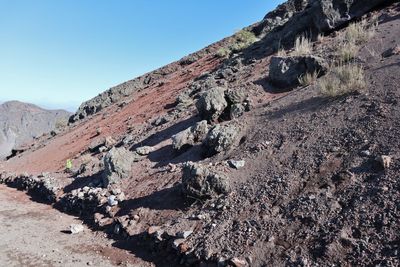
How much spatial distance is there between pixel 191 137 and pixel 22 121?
112 m

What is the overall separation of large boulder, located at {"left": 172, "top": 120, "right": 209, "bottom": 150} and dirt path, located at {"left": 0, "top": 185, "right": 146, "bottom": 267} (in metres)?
2.55

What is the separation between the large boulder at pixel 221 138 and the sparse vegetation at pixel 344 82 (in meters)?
1.79

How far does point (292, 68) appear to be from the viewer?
29.9ft

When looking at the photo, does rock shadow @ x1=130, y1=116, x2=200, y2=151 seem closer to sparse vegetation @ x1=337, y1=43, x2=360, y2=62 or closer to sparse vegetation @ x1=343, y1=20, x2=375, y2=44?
sparse vegetation @ x1=337, y1=43, x2=360, y2=62

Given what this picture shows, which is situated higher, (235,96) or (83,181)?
(235,96)

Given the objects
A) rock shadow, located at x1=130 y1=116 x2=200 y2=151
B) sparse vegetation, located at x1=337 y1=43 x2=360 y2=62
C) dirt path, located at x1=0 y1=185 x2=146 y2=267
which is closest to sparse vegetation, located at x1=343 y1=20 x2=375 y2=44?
sparse vegetation, located at x1=337 y1=43 x2=360 y2=62

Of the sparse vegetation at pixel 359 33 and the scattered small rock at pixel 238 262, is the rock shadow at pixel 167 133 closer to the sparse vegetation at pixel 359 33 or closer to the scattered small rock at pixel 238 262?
the sparse vegetation at pixel 359 33

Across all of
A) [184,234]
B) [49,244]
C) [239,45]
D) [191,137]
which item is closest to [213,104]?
[191,137]

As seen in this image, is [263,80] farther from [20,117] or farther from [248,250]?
[20,117]

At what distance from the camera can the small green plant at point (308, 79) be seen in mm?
8344

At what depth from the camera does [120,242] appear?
6.29 m

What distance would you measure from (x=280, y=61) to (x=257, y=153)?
11.2ft

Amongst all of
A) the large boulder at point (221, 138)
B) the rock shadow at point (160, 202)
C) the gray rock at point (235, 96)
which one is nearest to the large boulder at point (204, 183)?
the rock shadow at point (160, 202)

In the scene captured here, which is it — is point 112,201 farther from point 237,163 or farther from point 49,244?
point 237,163
